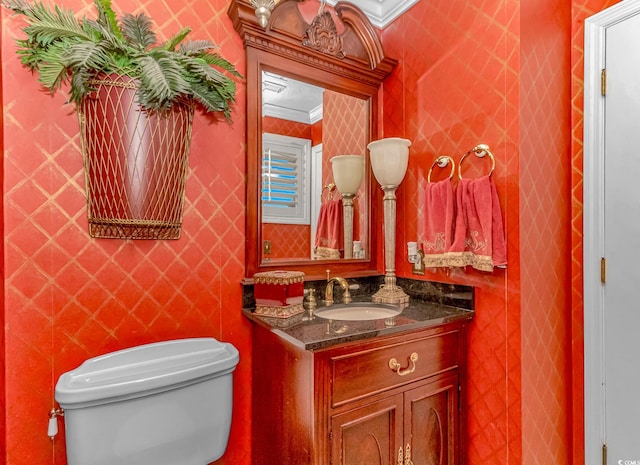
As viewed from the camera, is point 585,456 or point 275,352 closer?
point 275,352

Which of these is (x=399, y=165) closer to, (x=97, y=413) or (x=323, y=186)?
(x=323, y=186)

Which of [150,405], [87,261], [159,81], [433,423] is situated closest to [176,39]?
[159,81]

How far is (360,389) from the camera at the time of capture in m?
1.18

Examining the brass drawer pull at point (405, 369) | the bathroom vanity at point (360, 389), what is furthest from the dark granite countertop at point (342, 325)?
the brass drawer pull at point (405, 369)

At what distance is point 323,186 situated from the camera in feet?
5.79

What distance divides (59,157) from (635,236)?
2249 millimetres

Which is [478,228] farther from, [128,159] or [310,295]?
[128,159]

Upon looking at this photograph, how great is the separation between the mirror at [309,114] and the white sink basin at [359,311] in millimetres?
206

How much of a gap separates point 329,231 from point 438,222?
54 centimetres

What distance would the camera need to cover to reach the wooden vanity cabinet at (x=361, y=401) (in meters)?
1.12

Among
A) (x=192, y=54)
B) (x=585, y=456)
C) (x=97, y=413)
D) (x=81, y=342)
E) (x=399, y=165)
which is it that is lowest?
(x=585, y=456)

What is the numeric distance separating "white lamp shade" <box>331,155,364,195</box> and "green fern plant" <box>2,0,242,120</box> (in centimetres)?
75

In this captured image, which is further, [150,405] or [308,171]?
[308,171]

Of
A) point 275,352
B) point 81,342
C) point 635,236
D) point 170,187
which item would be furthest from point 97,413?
point 635,236
